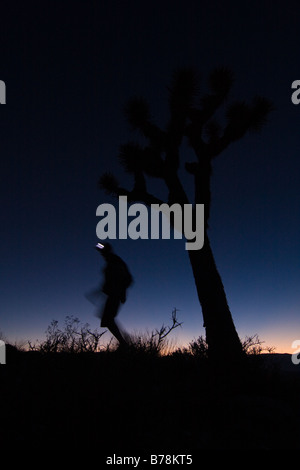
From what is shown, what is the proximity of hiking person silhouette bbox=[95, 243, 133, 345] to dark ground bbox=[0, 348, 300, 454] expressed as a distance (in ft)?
3.10

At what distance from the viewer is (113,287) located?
16.4 feet

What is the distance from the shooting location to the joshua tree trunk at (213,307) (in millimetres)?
4840

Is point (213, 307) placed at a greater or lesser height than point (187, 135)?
lesser

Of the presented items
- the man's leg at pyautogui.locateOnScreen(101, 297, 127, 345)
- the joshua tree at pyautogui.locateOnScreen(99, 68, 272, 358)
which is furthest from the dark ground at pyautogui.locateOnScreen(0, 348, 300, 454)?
the joshua tree at pyautogui.locateOnScreen(99, 68, 272, 358)

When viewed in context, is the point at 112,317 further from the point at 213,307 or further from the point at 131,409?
the point at 131,409

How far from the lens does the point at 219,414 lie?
284 cm

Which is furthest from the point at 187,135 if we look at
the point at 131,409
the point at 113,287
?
the point at 131,409

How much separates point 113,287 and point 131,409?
8.06 ft

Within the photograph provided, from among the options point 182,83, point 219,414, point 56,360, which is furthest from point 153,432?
point 182,83

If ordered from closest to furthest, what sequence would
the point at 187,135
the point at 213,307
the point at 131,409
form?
1. the point at 131,409
2. the point at 213,307
3. the point at 187,135

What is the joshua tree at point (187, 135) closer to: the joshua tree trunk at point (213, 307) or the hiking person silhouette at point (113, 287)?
the joshua tree trunk at point (213, 307)

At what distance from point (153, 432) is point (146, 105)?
645 cm

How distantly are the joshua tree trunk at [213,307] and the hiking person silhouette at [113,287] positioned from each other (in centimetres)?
131
